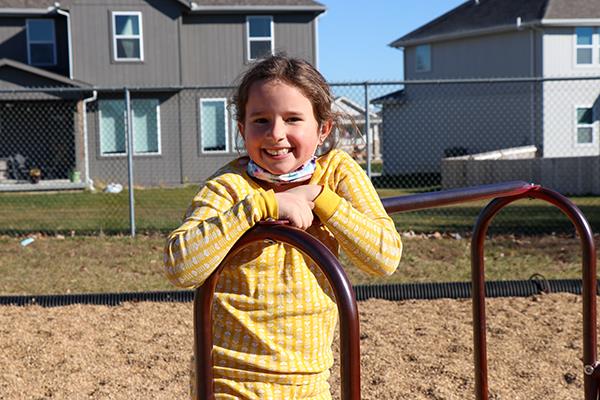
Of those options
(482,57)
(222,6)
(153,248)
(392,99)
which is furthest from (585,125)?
(153,248)

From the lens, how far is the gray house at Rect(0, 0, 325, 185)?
2044cm

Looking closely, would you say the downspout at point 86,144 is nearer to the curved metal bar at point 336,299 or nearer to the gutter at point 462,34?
the gutter at point 462,34

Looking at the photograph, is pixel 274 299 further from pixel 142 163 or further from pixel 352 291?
pixel 142 163

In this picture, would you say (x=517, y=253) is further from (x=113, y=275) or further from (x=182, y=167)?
(x=182, y=167)

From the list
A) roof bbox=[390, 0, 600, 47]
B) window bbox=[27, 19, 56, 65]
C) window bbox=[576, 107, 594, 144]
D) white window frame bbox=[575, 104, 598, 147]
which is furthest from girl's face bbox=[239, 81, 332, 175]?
window bbox=[576, 107, 594, 144]

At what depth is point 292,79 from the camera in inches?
75.4

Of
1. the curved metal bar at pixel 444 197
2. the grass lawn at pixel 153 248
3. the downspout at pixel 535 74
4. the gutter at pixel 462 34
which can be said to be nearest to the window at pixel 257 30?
the gutter at pixel 462 34

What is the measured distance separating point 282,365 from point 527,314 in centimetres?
375

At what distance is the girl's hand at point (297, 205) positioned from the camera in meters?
1.74

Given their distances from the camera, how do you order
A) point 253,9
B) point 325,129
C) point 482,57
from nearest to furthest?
point 325,129 → point 253,9 → point 482,57

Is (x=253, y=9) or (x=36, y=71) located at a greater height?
(x=253, y=9)

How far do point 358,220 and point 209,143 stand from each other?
19.8 m

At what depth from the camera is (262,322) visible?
1.94 meters

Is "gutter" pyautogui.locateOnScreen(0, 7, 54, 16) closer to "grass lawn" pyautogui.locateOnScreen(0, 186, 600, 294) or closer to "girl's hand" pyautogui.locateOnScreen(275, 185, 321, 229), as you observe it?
"grass lawn" pyautogui.locateOnScreen(0, 186, 600, 294)
